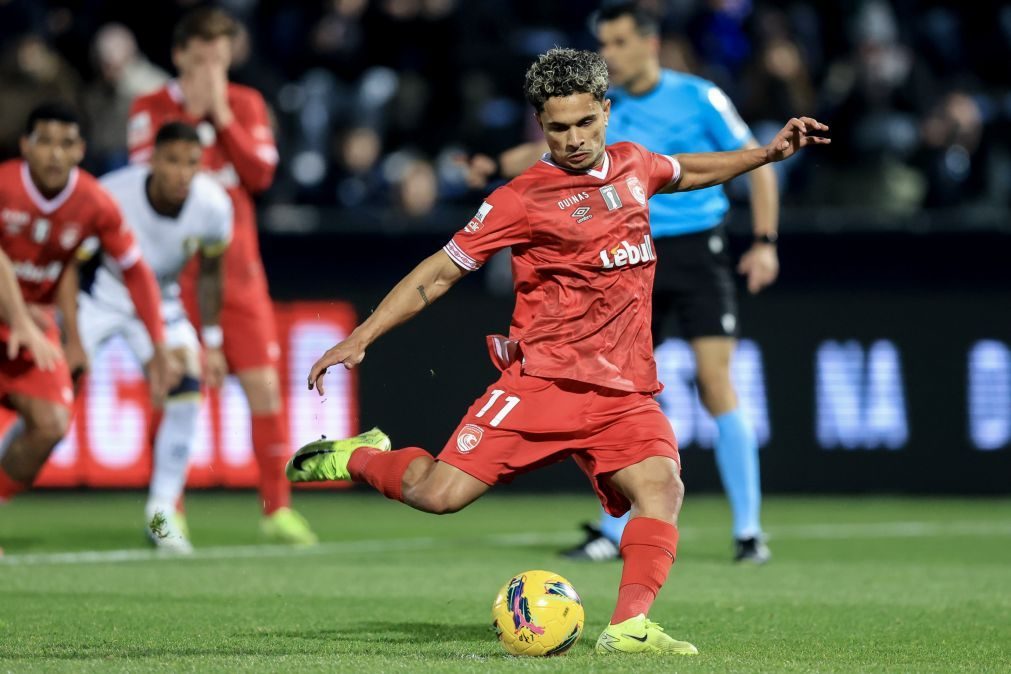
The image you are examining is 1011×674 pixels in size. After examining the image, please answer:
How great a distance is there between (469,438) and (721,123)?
358 centimetres

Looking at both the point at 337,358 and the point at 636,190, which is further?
the point at 636,190

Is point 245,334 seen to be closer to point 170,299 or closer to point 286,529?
point 170,299

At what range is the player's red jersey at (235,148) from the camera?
10.5 meters

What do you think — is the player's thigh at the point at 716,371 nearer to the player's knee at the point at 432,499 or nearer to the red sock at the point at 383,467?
the red sock at the point at 383,467

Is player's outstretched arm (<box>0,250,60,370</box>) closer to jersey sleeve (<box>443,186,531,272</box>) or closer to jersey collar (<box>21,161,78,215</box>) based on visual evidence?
jersey collar (<box>21,161,78,215</box>)

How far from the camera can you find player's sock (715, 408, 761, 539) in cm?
924

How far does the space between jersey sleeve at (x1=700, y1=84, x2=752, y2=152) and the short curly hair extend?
3152mm

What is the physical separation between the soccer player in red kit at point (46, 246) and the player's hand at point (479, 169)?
6.34 ft

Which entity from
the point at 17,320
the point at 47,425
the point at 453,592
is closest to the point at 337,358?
the point at 453,592

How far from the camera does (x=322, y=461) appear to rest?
650 centimetres

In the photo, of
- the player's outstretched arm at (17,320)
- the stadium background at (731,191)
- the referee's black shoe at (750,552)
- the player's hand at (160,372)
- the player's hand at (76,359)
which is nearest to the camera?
the player's outstretched arm at (17,320)

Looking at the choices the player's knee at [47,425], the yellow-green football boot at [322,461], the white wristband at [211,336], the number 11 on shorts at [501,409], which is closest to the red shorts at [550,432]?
the number 11 on shorts at [501,409]

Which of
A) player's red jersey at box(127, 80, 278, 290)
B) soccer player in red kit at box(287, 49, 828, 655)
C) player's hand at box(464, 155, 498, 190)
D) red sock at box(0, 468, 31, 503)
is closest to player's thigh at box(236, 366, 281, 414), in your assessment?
player's red jersey at box(127, 80, 278, 290)

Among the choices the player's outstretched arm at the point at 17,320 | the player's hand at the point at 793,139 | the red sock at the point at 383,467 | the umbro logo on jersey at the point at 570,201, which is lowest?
the red sock at the point at 383,467
